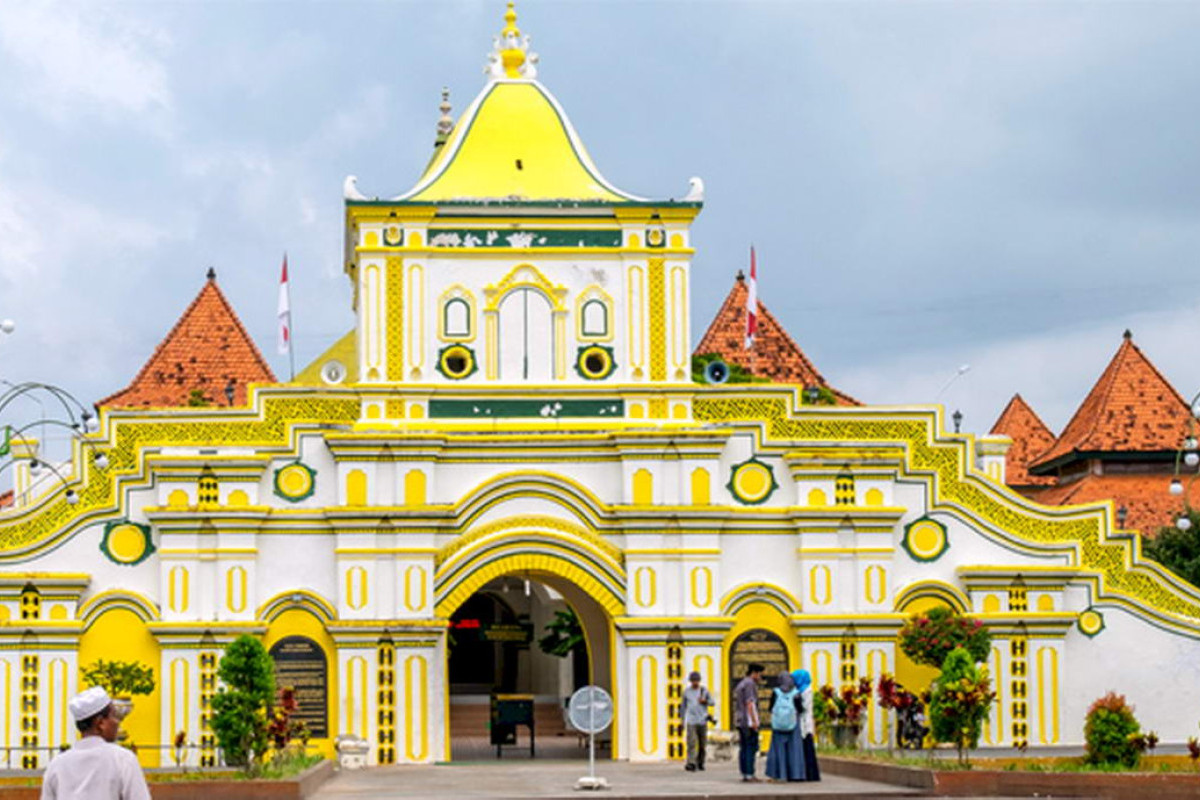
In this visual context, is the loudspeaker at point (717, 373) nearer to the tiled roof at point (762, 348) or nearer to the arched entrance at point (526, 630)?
the arched entrance at point (526, 630)

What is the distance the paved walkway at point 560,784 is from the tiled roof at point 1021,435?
3026 cm

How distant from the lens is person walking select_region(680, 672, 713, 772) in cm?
3131

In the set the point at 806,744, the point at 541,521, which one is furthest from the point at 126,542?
the point at 806,744

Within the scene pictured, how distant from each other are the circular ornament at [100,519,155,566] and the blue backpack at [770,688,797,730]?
1233 cm

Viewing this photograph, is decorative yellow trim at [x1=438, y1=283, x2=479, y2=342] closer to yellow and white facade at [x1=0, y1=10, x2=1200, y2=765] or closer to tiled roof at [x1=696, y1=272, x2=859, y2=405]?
yellow and white facade at [x1=0, y1=10, x2=1200, y2=765]

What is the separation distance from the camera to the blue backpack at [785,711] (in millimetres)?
28531

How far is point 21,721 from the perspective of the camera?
3581cm

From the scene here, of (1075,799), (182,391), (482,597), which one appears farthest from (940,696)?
(482,597)

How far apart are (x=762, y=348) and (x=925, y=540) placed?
14350 millimetres

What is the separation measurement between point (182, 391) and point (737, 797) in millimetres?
25472

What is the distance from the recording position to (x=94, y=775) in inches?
505

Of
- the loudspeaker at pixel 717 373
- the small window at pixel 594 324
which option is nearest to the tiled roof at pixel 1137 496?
the loudspeaker at pixel 717 373

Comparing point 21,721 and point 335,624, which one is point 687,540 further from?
point 21,721

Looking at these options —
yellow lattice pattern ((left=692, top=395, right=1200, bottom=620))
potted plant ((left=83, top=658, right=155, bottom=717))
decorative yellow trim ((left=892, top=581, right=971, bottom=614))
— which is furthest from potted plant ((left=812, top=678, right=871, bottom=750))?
potted plant ((left=83, top=658, right=155, bottom=717))
